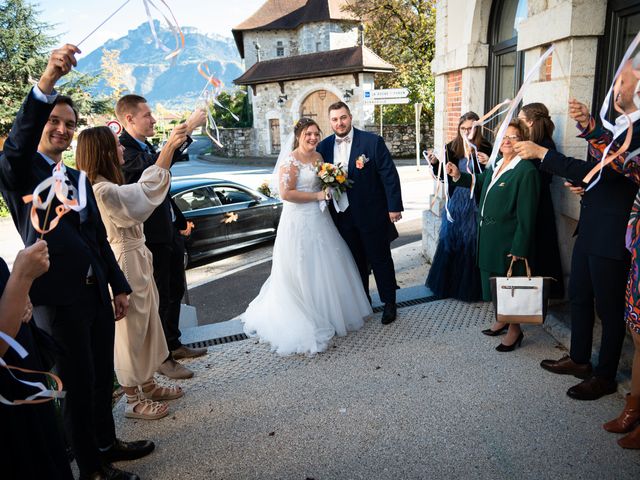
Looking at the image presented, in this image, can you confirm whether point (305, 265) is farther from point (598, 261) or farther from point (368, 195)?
point (598, 261)

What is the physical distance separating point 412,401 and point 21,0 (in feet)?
71.0

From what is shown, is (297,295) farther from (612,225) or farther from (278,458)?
(612,225)

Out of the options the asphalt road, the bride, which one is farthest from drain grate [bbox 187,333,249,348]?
the asphalt road

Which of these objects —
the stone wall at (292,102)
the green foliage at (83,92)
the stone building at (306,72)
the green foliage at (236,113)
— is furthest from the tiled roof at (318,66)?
the green foliage at (83,92)

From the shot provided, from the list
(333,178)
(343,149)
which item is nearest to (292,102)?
(343,149)

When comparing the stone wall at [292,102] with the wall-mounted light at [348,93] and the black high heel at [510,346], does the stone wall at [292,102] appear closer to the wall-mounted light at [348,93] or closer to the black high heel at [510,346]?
the wall-mounted light at [348,93]

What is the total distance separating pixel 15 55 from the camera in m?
17.8

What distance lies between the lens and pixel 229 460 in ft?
9.34

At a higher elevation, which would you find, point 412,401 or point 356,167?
point 356,167

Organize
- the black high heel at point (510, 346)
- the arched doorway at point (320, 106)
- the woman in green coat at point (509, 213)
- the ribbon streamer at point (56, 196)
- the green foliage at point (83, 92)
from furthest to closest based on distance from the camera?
the arched doorway at point (320, 106), the green foliage at point (83, 92), the black high heel at point (510, 346), the woman in green coat at point (509, 213), the ribbon streamer at point (56, 196)

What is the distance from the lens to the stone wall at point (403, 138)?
26.3 meters

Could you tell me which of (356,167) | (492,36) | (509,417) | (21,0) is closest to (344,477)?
(509,417)

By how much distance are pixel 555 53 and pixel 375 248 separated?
2.43 m

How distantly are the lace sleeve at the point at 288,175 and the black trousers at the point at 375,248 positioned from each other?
2.25 ft
